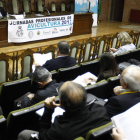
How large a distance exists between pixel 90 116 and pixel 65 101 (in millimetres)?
191

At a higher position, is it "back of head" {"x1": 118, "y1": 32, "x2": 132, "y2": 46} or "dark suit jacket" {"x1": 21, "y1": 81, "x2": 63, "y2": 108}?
"back of head" {"x1": 118, "y1": 32, "x2": 132, "y2": 46}

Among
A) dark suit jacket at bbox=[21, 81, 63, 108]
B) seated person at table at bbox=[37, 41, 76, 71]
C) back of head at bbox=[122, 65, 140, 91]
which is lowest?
dark suit jacket at bbox=[21, 81, 63, 108]

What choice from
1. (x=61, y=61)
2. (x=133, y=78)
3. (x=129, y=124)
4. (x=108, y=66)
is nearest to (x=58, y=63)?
(x=61, y=61)

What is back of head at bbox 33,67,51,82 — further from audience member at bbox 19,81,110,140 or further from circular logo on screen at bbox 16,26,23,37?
circular logo on screen at bbox 16,26,23,37

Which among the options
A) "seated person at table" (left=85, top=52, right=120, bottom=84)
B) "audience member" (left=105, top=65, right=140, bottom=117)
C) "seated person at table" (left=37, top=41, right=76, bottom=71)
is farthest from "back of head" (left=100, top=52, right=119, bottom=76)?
"audience member" (left=105, top=65, right=140, bottom=117)

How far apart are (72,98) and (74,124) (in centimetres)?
16

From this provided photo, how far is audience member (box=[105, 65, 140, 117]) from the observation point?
143cm

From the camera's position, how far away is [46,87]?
76.2 inches

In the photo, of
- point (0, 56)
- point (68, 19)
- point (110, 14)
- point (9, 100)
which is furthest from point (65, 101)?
point (110, 14)

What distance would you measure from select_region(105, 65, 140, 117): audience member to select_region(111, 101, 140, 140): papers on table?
18 centimetres

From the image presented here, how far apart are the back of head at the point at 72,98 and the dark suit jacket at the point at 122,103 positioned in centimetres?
37

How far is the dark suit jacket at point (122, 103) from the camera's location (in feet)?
4.67

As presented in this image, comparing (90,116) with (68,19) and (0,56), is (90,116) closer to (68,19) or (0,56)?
(0,56)

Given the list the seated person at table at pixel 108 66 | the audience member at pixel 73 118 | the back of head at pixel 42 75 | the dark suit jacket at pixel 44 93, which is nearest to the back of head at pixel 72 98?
the audience member at pixel 73 118
